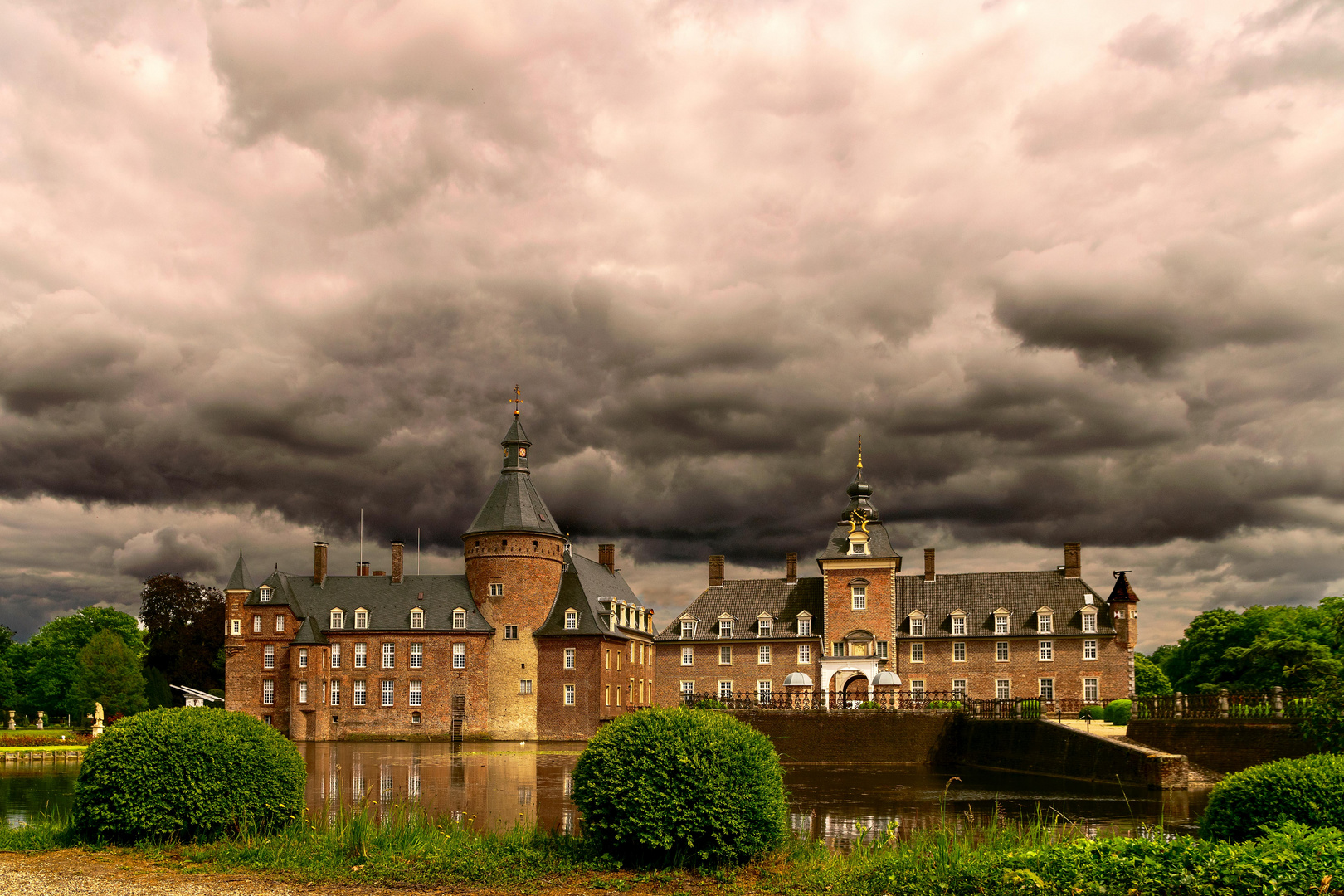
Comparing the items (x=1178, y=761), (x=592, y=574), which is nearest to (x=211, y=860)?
(x=1178, y=761)

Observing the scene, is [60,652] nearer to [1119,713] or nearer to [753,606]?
[753,606]

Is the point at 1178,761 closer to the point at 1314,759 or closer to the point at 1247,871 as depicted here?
the point at 1314,759

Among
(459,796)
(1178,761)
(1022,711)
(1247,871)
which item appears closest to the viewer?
(1247,871)

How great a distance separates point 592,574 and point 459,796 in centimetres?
3805

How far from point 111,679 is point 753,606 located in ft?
112

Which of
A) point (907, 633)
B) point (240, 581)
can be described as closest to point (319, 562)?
point (240, 581)

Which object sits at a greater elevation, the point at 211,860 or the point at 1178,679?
the point at 211,860

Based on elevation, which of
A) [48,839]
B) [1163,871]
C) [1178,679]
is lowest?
[1178,679]

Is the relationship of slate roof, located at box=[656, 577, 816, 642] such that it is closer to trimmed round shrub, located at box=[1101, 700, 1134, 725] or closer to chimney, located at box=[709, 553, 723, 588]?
chimney, located at box=[709, 553, 723, 588]

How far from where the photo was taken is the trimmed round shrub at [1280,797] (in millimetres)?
9734

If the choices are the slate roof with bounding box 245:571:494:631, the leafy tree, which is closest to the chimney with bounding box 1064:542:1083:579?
the slate roof with bounding box 245:571:494:631

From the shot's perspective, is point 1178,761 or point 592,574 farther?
point 592,574

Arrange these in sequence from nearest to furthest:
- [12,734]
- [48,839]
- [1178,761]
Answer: [48,839]
[1178,761]
[12,734]

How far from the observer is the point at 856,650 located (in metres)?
54.6
